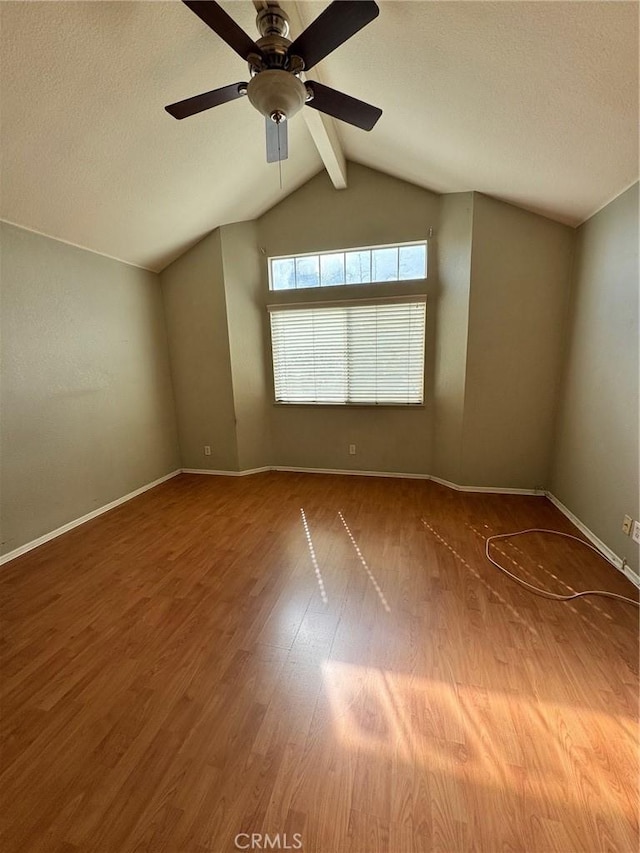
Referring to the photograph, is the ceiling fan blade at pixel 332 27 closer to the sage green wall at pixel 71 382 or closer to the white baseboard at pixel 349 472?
the sage green wall at pixel 71 382

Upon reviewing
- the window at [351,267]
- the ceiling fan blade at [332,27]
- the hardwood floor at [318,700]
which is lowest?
the hardwood floor at [318,700]

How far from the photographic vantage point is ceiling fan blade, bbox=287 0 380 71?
116cm

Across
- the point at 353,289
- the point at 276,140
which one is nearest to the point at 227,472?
the point at 353,289

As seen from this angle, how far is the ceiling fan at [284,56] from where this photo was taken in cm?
122

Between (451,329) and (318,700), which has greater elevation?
(451,329)

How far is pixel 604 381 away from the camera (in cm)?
234

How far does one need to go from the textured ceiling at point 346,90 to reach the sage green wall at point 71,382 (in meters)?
0.35

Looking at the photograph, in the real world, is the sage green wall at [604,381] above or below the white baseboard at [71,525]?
above

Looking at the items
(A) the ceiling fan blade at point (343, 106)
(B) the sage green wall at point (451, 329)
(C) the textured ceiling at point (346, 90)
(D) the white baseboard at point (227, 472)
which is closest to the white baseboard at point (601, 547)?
(B) the sage green wall at point (451, 329)

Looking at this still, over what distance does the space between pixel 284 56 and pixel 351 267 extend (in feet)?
7.07

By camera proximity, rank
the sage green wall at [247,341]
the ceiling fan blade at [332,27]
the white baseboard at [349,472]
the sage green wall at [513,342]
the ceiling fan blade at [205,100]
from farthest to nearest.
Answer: the white baseboard at [349,472], the sage green wall at [247,341], the sage green wall at [513,342], the ceiling fan blade at [205,100], the ceiling fan blade at [332,27]

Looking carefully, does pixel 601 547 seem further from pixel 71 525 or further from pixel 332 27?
pixel 71 525

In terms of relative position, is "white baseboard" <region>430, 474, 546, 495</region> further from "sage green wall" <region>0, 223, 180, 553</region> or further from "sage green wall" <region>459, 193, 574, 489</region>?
"sage green wall" <region>0, 223, 180, 553</region>

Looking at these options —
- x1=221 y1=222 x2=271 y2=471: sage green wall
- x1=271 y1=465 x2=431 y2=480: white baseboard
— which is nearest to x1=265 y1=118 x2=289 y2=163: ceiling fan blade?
x1=221 y1=222 x2=271 y2=471: sage green wall
